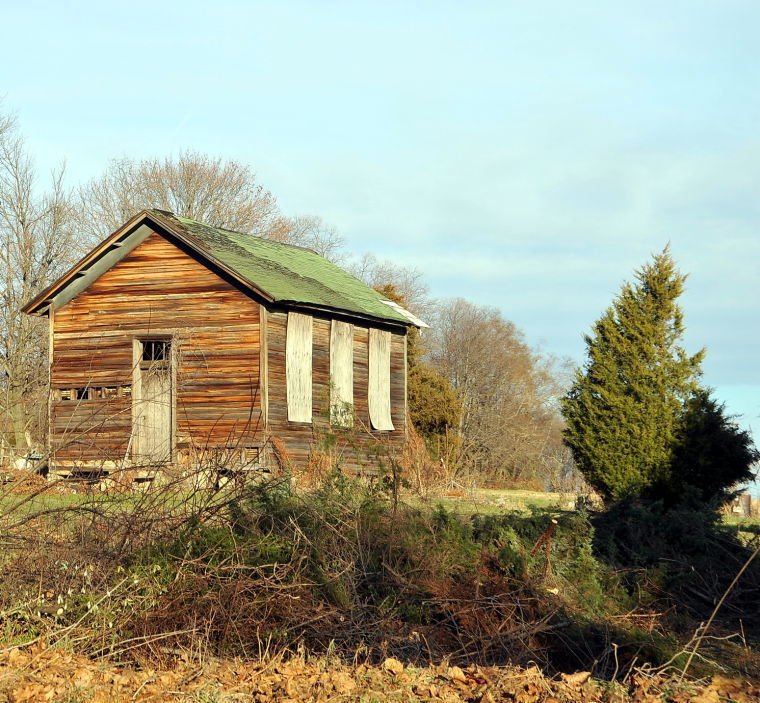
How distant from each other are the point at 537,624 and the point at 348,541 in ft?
6.50

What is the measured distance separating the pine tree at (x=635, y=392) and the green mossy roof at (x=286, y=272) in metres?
5.37

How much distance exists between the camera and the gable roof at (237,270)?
21.2 m

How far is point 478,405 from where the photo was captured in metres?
52.3

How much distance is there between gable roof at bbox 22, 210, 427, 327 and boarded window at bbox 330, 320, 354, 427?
572 mm

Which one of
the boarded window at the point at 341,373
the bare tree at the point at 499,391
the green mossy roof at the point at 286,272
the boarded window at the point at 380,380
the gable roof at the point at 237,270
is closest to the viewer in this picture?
the gable roof at the point at 237,270

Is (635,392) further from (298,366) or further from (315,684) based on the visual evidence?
(315,684)

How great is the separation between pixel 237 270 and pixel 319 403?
3596mm

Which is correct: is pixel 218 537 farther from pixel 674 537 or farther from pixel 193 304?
pixel 193 304

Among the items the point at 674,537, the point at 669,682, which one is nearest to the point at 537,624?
the point at 669,682

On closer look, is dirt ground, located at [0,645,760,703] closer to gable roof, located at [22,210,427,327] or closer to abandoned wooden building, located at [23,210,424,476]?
abandoned wooden building, located at [23,210,424,476]

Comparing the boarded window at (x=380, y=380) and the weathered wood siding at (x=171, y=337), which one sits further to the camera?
the boarded window at (x=380, y=380)

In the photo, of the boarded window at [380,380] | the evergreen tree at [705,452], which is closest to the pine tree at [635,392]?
the evergreen tree at [705,452]

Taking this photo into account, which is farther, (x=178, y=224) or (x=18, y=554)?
(x=178, y=224)

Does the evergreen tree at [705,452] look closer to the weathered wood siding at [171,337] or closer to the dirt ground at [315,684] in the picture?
the weathered wood siding at [171,337]
